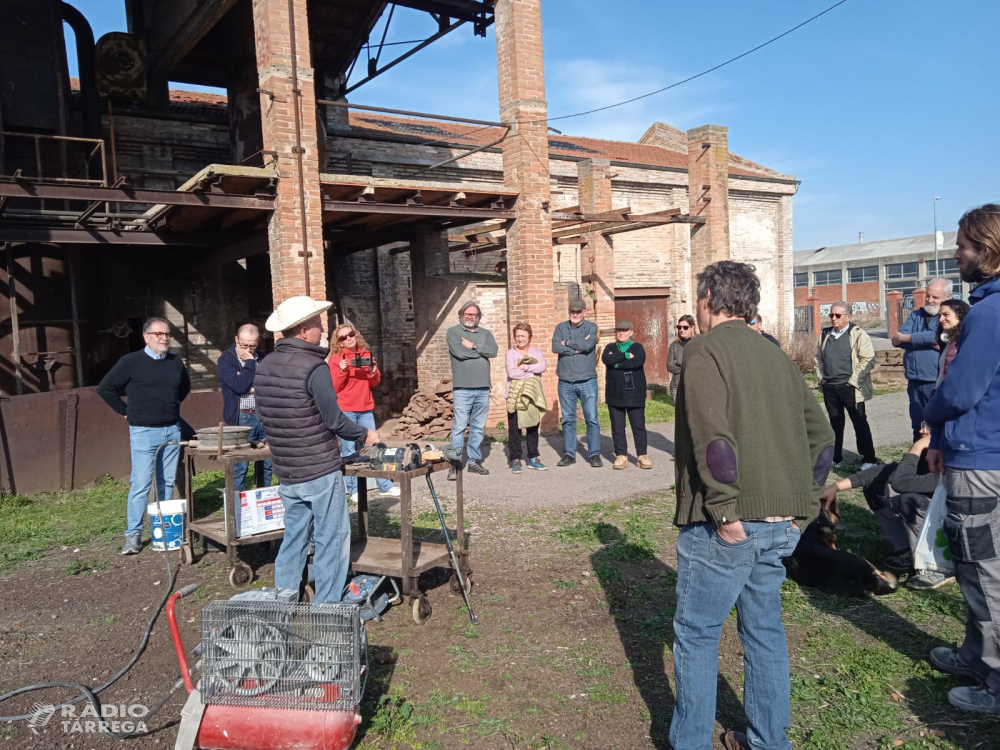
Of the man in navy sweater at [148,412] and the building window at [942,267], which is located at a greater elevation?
the building window at [942,267]

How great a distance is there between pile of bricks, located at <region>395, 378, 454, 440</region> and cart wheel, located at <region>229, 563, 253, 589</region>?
23.3 feet

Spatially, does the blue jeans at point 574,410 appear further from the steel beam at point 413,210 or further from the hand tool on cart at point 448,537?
the hand tool on cart at point 448,537

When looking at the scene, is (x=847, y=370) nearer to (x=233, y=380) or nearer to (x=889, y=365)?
(x=233, y=380)

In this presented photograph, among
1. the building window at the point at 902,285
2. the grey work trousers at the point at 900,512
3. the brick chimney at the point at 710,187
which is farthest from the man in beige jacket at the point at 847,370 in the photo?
the building window at the point at 902,285

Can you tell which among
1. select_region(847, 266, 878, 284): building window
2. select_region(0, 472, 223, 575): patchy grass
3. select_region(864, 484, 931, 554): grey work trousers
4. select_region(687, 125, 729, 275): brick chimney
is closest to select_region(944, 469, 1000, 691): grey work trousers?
select_region(864, 484, 931, 554): grey work trousers

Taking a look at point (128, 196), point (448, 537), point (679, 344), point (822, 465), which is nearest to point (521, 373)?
point (679, 344)

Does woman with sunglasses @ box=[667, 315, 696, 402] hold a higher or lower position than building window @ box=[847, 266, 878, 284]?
lower

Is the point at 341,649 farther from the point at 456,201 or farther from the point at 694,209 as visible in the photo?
the point at 694,209

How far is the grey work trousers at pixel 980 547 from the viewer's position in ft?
10.4

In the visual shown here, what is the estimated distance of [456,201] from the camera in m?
11.4

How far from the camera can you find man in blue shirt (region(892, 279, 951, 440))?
6906 mm

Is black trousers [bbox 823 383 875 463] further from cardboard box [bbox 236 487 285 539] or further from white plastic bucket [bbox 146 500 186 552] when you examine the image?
white plastic bucket [bbox 146 500 186 552]

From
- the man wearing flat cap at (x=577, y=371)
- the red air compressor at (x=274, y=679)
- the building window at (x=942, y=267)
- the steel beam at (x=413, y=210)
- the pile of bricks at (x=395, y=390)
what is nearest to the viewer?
the red air compressor at (x=274, y=679)

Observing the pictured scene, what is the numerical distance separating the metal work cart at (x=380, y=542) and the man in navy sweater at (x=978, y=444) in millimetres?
2863
